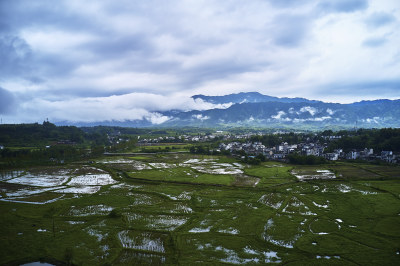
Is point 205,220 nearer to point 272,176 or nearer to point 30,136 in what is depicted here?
point 272,176

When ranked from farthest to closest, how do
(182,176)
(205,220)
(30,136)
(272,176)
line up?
(30,136) → (182,176) → (272,176) → (205,220)

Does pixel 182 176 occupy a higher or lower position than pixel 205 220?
higher

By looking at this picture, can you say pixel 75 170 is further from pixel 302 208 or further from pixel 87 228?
pixel 302 208

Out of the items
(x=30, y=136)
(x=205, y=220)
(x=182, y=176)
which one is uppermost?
(x=30, y=136)

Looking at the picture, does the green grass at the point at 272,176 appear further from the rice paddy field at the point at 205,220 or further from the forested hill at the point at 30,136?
the forested hill at the point at 30,136

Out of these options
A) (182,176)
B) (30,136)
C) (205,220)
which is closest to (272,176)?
(182,176)

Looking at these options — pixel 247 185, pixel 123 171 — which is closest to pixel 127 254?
pixel 247 185

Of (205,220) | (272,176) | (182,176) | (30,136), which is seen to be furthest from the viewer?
(30,136)

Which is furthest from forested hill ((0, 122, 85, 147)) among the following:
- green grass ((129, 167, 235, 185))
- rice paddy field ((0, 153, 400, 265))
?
green grass ((129, 167, 235, 185))

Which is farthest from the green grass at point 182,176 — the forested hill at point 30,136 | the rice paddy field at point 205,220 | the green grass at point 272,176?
the forested hill at point 30,136
